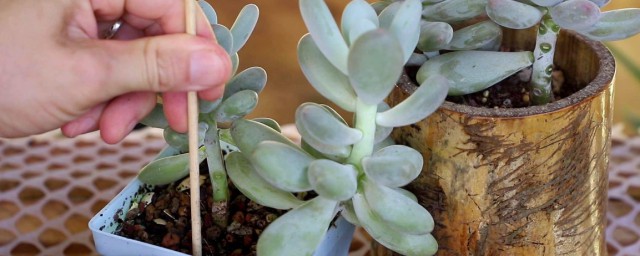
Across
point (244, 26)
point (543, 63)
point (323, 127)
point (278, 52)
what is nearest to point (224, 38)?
point (244, 26)

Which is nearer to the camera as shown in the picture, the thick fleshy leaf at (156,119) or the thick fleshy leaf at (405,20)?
the thick fleshy leaf at (405,20)

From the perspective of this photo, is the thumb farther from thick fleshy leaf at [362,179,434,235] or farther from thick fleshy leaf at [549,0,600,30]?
thick fleshy leaf at [549,0,600,30]

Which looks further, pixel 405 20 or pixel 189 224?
pixel 189 224

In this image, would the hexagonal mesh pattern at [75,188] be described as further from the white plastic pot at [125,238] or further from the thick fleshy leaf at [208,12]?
the thick fleshy leaf at [208,12]

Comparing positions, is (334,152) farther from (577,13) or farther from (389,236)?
(577,13)

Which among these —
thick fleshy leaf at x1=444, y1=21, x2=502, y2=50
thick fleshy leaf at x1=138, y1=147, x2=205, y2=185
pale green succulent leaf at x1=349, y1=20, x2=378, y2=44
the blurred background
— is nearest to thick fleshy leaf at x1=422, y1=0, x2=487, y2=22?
thick fleshy leaf at x1=444, y1=21, x2=502, y2=50

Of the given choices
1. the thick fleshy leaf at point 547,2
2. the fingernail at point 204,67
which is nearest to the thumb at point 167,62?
the fingernail at point 204,67
